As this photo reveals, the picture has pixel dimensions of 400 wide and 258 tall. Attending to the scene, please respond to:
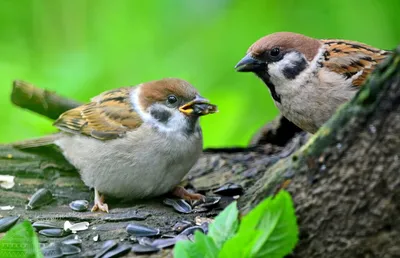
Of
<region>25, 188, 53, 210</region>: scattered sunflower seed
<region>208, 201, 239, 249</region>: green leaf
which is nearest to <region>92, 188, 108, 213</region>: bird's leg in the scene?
<region>25, 188, 53, 210</region>: scattered sunflower seed

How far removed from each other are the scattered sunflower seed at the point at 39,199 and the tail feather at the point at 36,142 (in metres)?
0.47

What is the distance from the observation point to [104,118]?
3.01 metres

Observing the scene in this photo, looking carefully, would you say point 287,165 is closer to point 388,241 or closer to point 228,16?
point 388,241

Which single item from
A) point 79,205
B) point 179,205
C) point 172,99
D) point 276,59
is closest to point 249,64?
point 276,59

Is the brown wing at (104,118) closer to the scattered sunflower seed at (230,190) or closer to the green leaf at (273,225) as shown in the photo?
the scattered sunflower seed at (230,190)

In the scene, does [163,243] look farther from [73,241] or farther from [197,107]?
[197,107]

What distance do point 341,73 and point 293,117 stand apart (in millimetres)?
261

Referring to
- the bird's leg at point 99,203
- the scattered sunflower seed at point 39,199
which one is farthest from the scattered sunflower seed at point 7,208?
the bird's leg at point 99,203

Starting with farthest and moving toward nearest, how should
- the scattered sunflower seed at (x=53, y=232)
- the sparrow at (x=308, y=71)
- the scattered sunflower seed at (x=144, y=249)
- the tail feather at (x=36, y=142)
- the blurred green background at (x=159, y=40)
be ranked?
1. the blurred green background at (x=159, y=40)
2. the tail feather at (x=36, y=142)
3. the sparrow at (x=308, y=71)
4. the scattered sunflower seed at (x=53, y=232)
5. the scattered sunflower seed at (x=144, y=249)

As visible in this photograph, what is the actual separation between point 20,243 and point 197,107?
1218 millimetres

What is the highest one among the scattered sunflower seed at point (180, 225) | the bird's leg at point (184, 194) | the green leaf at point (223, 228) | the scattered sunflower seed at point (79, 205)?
the green leaf at point (223, 228)

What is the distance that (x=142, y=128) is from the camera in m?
2.82

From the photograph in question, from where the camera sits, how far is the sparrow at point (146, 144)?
2760 millimetres

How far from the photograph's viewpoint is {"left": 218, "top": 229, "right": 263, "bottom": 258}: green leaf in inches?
60.4
